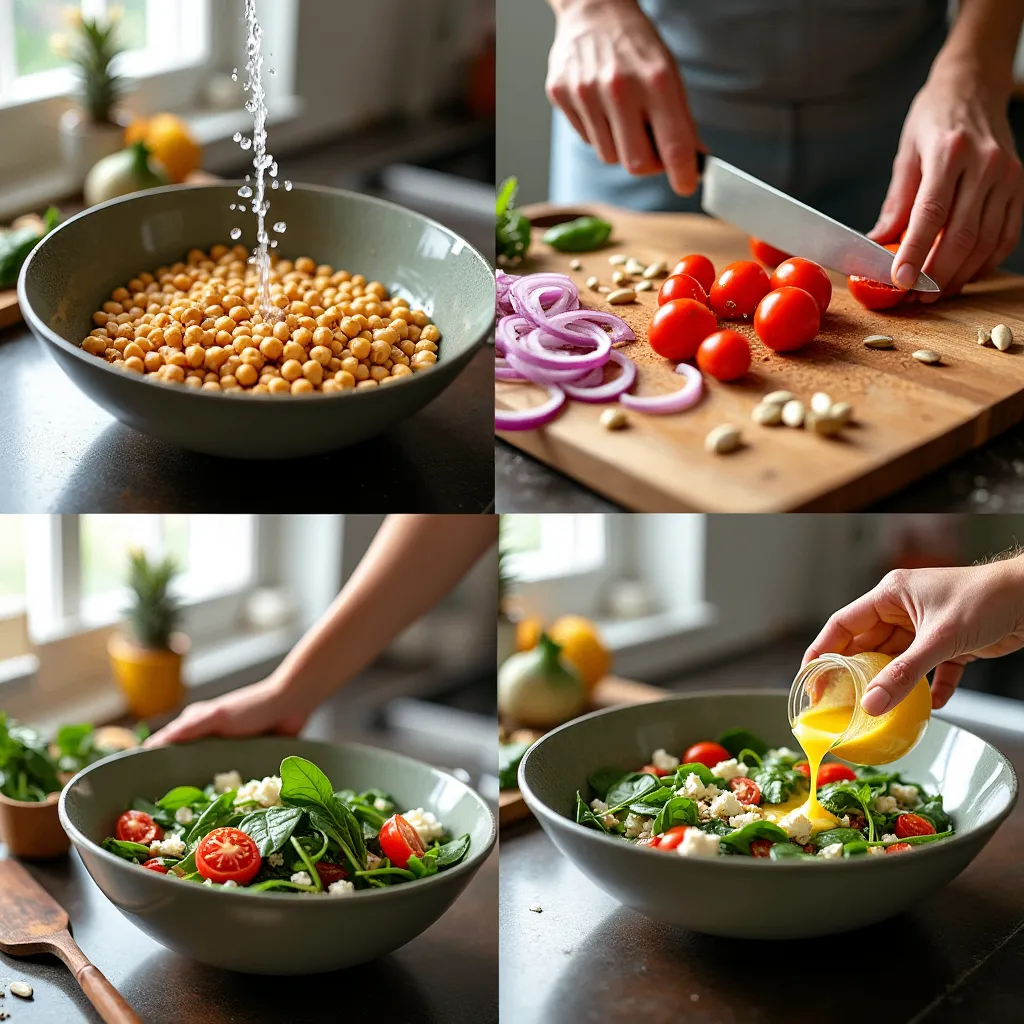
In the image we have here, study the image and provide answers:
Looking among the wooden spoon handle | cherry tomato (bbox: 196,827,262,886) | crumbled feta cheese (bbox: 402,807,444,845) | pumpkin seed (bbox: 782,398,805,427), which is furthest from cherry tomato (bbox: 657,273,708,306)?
the wooden spoon handle

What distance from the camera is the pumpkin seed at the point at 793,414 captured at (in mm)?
1123

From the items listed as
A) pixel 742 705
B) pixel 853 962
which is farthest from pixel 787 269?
pixel 853 962

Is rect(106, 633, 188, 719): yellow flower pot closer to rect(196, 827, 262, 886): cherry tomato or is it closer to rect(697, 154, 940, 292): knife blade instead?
rect(196, 827, 262, 886): cherry tomato

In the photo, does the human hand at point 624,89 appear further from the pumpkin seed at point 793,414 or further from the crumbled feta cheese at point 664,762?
the crumbled feta cheese at point 664,762

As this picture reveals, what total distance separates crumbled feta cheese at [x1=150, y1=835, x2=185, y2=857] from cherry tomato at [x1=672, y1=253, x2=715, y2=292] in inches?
32.4

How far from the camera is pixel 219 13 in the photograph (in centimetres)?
245

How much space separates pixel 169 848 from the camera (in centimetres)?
112

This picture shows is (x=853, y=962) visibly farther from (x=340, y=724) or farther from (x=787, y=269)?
(x=340, y=724)

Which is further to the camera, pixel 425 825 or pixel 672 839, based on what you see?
pixel 425 825

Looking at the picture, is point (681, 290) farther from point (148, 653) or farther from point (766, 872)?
point (148, 653)

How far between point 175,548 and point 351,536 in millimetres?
365

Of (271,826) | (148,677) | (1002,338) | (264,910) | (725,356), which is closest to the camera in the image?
(264,910)

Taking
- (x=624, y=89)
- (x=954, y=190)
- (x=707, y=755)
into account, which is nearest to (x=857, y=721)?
(x=707, y=755)

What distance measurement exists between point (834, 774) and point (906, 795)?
0.26ft
